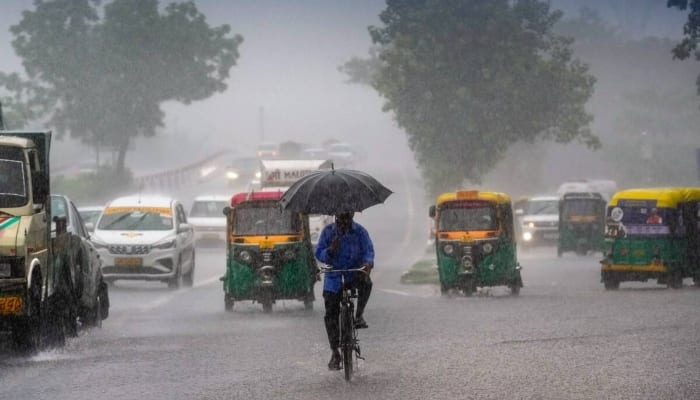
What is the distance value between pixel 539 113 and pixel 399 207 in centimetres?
2029

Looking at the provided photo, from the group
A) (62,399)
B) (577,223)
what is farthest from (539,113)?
(62,399)

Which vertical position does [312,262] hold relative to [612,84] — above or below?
below

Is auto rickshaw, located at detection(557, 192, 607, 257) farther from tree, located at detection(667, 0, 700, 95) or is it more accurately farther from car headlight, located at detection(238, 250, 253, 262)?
car headlight, located at detection(238, 250, 253, 262)

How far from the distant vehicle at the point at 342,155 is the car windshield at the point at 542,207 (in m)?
46.8

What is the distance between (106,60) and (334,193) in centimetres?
7115

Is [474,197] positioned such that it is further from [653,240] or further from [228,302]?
[228,302]

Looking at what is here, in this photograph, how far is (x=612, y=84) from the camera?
150 metres

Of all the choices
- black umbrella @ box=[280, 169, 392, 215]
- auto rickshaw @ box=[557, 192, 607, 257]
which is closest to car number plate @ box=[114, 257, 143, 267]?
black umbrella @ box=[280, 169, 392, 215]

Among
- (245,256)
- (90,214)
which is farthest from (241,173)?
(245,256)

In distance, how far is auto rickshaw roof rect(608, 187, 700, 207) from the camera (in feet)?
103

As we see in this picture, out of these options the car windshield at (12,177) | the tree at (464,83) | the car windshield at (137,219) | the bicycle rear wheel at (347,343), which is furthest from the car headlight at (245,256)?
the tree at (464,83)

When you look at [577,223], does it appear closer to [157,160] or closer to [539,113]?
[539,113]

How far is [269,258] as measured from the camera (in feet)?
83.6

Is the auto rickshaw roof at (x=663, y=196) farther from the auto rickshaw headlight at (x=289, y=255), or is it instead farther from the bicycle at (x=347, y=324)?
the bicycle at (x=347, y=324)
